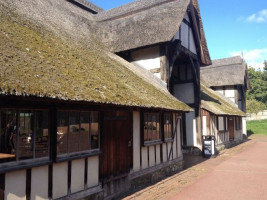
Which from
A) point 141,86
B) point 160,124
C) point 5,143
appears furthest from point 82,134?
point 160,124

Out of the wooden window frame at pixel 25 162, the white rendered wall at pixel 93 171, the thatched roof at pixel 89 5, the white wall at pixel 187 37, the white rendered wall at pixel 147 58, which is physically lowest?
the white rendered wall at pixel 93 171

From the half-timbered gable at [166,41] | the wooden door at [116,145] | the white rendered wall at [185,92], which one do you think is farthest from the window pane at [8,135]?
the white rendered wall at [185,92]

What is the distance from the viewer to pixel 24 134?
17.0 feet

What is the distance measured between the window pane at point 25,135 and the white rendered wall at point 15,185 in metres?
0.36

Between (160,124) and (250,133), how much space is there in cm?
2910

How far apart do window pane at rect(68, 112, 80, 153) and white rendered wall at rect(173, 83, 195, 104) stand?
11.0m

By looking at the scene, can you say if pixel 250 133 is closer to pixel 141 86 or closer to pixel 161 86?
pixel 161 86

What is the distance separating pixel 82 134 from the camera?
6.59 meters

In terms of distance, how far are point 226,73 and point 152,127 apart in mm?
20589

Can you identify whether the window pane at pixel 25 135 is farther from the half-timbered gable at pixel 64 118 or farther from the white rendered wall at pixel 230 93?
the white rendered wall at pixel 230 93

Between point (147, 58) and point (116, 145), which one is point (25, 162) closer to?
point (116, 145)

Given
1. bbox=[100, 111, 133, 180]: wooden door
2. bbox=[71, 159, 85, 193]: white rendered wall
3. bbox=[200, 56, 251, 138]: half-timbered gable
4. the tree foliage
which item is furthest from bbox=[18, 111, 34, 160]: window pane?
the tree foliage

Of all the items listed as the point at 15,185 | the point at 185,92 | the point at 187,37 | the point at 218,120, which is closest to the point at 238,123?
the point at 218,120

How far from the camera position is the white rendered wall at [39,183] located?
5.21m
